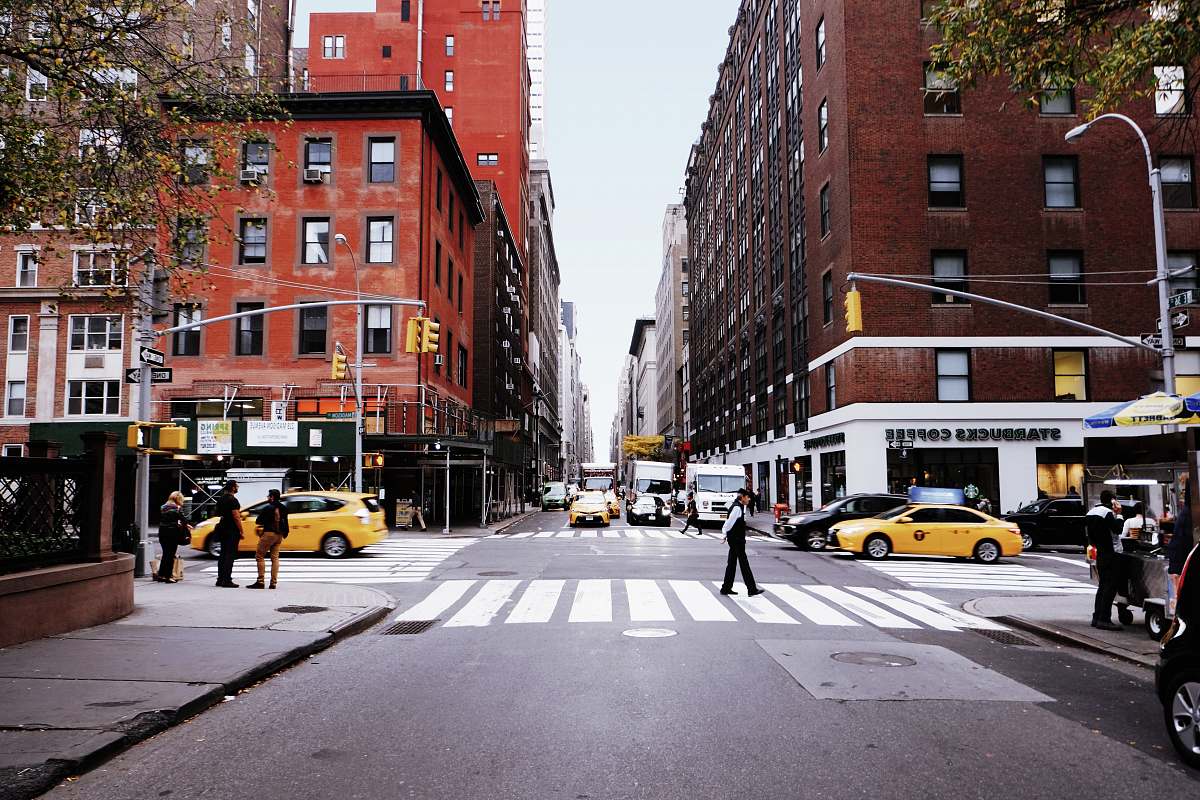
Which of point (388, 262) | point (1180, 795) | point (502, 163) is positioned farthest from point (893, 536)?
point (502, 163)

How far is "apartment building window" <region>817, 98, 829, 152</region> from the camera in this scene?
39188mm

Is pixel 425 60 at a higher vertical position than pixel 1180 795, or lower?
higher

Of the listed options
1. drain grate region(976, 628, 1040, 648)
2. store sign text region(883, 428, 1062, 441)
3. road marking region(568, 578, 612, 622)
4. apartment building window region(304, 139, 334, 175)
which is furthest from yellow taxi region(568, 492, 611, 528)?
drain grate region(976, 628, 1040, 648)

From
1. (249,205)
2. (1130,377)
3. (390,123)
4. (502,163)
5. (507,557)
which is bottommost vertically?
(507,557)

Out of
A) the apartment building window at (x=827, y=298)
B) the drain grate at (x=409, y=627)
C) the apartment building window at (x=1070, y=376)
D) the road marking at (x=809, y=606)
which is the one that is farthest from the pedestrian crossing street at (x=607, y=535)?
the drain grate at (x=409, y=627)

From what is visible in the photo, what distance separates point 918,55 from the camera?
3584cm

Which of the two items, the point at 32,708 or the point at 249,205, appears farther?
the point at 249,205

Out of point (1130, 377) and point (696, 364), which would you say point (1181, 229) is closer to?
point (1130, 377)

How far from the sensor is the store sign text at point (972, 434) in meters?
34.7

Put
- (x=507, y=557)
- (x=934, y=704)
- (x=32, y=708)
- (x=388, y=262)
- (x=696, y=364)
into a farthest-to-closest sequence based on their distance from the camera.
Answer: (x=696, y=364), (x=388, y=262), (x=507, y=557), (x=934, y=704), (x=32, y=708)

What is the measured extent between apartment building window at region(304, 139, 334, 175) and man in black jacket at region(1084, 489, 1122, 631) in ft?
118

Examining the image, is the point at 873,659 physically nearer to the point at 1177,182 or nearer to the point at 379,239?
the point at 379,239

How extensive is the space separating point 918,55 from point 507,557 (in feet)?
89.9

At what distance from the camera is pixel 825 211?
39688mm
